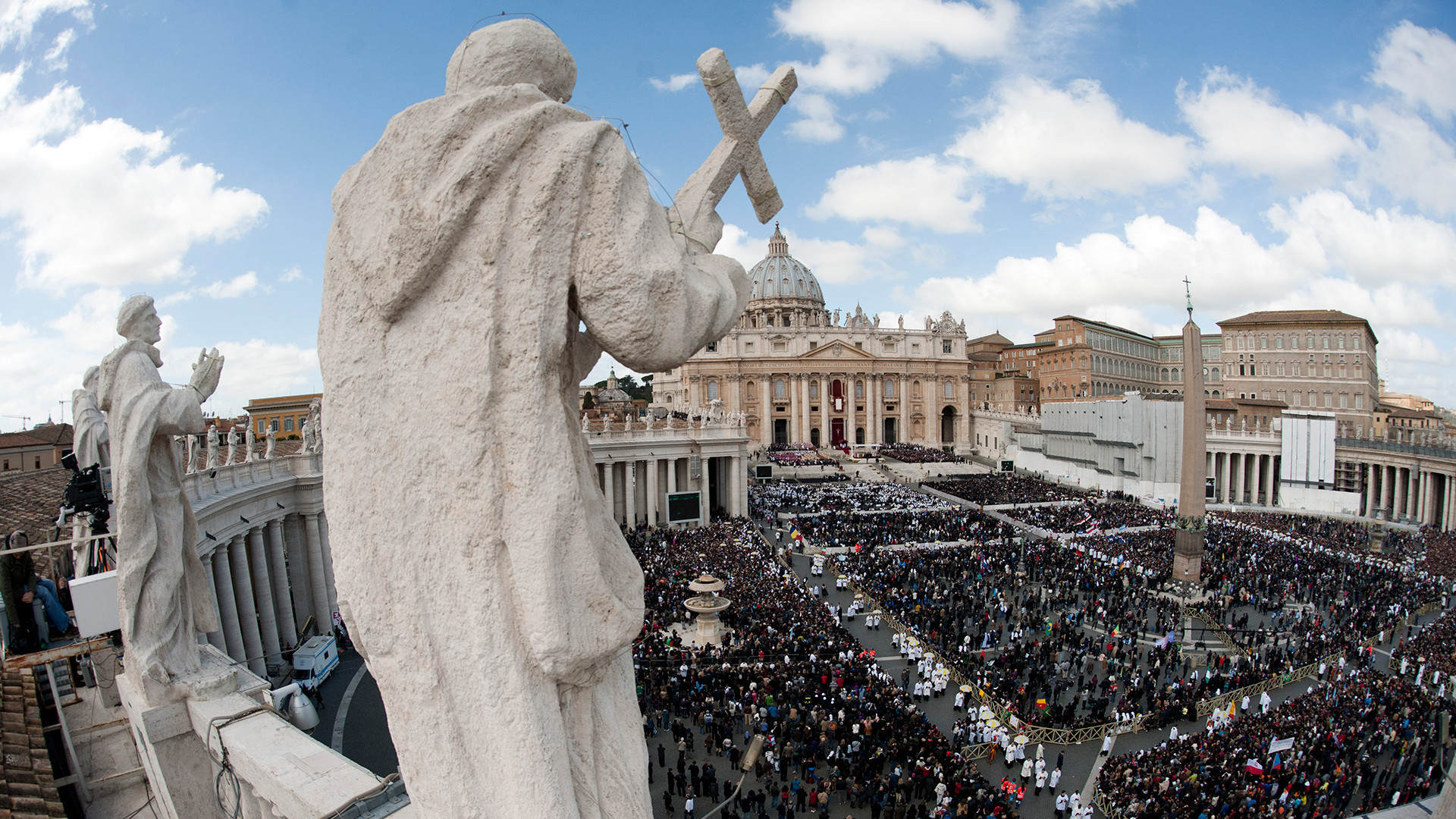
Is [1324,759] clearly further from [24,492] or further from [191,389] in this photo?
[24,492]

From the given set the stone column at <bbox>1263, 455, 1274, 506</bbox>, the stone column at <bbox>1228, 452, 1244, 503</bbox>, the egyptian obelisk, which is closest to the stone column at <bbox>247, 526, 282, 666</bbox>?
the egyptian obelisk

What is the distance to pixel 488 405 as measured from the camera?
8.84 ft

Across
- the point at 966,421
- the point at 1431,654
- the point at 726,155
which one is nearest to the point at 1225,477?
the point at 1431,654

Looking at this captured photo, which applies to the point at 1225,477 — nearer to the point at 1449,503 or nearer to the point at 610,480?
the point at 1449,503

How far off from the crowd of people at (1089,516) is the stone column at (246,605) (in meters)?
35.2

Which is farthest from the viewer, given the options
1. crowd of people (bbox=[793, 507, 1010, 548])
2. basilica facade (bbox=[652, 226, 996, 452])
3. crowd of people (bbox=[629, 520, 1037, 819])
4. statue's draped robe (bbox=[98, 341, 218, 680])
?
basilica facade (bbox=[652, 226, 996, 452])

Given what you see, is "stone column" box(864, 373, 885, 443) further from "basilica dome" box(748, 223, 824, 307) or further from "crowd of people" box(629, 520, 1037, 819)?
"crowd of people" box(629, 520, 1037, 819)

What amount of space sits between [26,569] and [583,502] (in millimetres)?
10510

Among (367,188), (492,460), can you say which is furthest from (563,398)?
(367,188)

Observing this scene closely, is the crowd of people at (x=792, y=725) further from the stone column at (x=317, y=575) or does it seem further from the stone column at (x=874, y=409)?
the stone column at (x=874, y=409)

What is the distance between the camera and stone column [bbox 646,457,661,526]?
137ft

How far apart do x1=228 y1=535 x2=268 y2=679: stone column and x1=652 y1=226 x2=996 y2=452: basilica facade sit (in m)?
69.4

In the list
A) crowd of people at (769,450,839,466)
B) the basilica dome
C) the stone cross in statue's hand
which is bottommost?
crowd of people at (769,450,839,466)

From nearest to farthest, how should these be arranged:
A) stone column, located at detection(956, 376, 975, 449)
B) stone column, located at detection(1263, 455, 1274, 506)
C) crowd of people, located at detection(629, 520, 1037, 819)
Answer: crowd of people, located at detection(629, 520, 1037, 819)
stone column, located at detection(1263, 455, 1274, 506)
stone column, located at detection(956, 376, 975, 449)
